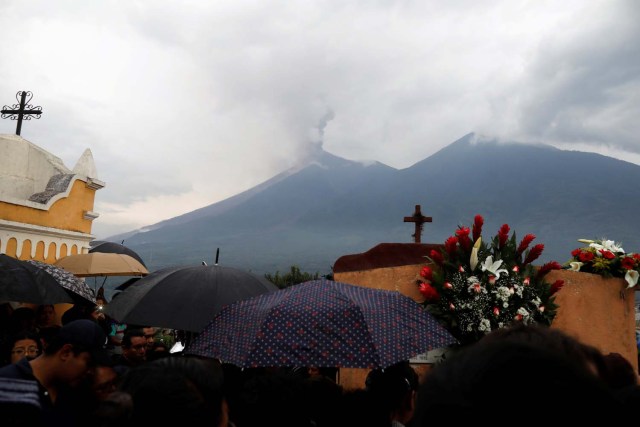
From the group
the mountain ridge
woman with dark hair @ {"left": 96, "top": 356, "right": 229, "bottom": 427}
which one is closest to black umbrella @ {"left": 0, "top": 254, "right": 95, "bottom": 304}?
woman with dark hair @ {"left": 96, "top": 356, "right": 229, "bottom": 427}

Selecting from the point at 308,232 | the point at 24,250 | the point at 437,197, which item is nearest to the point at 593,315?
the point at 24,250

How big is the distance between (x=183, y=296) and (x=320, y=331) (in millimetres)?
2295

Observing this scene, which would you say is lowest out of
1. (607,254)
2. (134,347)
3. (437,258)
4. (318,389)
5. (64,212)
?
(134,347)

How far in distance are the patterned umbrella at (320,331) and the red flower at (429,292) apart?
7.53 ft

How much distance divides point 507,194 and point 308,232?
76995 mm

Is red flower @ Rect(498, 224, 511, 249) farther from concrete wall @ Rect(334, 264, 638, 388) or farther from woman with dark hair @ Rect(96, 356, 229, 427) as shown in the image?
woman with dark hair @ Rect(96, 356, 229, 427)

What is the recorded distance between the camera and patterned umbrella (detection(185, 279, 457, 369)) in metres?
3.60

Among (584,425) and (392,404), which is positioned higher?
(584,425)

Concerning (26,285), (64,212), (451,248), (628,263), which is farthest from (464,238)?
(64,212)

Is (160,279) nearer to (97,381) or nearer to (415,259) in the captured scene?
(97,381)

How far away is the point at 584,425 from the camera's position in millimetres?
835

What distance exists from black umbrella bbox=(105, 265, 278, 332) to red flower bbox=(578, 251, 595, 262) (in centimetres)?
517

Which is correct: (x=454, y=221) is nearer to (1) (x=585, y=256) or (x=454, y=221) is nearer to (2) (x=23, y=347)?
(1) (x=585, y=256)

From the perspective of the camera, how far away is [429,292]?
6562mm
